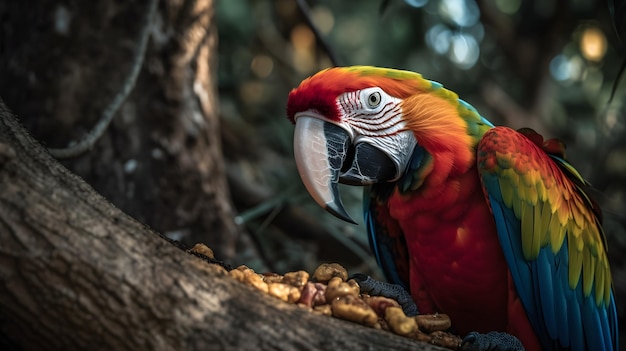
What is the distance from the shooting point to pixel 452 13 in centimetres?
448

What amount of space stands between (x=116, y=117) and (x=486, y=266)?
1.47 metres

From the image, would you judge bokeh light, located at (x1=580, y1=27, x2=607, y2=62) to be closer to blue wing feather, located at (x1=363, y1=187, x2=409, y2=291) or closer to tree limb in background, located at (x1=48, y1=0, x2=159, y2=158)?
blue wing feather, located at (x1=363, y1=187, x2=409, y2=291)

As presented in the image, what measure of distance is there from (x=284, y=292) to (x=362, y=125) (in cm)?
68

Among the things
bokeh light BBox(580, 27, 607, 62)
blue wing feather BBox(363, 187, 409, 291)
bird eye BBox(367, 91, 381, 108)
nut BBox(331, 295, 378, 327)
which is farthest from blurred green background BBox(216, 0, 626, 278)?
nut BBox(331, 295, 378, 327)

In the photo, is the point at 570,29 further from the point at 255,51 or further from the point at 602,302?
the point at 602,302

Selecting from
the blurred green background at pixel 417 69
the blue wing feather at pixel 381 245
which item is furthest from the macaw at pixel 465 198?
the blurred green background at pixel 417 69

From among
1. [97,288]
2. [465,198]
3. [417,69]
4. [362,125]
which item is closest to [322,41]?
[362,125]

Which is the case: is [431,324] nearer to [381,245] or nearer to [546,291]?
[546,291]

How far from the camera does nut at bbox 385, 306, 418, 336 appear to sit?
122 cm

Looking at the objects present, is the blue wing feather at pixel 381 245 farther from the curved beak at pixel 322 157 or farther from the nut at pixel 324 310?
the nut at pixel 324 310

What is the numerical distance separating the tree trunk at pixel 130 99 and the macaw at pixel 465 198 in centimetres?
90

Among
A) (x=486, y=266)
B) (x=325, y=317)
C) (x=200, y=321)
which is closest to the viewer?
(x=200, y=321)

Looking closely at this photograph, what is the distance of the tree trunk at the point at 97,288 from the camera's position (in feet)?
3.25

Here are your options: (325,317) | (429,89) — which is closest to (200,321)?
(325,317)
